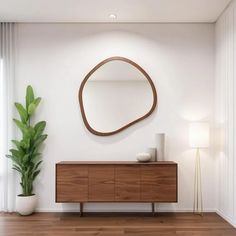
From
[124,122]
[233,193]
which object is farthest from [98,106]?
[233,193]

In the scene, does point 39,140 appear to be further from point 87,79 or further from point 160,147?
point 160,147

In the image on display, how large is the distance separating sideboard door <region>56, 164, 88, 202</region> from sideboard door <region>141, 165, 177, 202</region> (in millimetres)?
796

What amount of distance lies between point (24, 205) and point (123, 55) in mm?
2601

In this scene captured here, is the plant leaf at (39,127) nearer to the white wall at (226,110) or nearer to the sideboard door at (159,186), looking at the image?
the sideboard door at (159,186)

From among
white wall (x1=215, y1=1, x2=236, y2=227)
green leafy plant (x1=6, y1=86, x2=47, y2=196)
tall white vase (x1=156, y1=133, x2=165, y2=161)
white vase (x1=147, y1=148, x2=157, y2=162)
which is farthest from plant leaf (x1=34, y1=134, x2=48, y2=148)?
white wall (x1=215, y1=1, x2=236, y2=227)

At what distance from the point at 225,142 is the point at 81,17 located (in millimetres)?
2664

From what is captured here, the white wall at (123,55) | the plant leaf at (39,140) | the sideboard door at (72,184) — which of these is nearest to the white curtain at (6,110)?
the white wall at (123,55)

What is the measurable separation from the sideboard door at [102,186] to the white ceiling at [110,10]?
2154mm

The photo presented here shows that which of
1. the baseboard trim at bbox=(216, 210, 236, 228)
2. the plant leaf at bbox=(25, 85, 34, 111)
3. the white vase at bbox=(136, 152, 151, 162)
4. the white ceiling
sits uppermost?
the white ceiling

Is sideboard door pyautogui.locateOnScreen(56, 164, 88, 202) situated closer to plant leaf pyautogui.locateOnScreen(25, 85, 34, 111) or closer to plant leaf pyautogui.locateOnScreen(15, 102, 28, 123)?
plant leaf pyautogui.locateOnScreen(15, 102, 28, 123)

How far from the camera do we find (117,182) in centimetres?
446

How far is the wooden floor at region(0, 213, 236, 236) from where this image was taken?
3846mm

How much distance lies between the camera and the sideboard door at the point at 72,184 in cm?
447

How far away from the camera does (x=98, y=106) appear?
4926 mm
